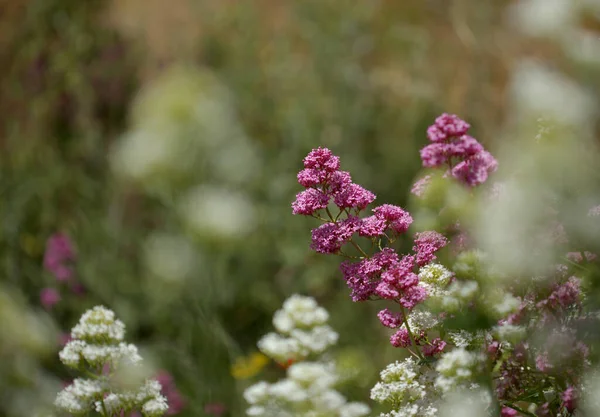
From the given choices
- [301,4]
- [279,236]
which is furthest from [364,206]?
[301,4]

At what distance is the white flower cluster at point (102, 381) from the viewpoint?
1.01 metres

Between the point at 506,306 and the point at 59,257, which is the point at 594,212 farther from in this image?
the point at 59,257

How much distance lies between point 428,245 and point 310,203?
0.14 meters

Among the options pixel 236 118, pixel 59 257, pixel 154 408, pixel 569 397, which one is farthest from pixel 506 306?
pixel 59 257

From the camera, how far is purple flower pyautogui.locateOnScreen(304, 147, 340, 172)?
39.2 inches

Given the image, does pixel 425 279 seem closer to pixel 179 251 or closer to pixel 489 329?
pixel 489 329

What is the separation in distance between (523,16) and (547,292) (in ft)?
1.34

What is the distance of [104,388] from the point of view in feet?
3.34

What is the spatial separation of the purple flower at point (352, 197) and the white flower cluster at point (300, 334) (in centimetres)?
12

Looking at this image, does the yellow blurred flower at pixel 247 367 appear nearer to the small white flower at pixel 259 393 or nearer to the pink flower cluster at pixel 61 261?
the pink flower cluster at pixel 61 261

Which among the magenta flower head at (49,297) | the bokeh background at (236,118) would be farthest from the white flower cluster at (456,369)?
the magenta flower head at (49,297)

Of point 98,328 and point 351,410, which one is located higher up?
point 98,328

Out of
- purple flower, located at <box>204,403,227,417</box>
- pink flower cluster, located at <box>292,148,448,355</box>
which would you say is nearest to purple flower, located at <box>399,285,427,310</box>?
pink flower cluster, located at <box>292,148,448,355</box>

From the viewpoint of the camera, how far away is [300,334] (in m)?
0.92
